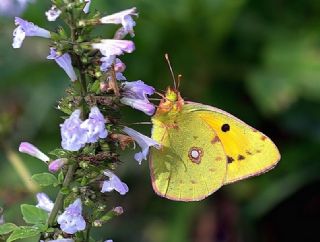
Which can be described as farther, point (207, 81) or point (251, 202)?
point (207, 81)

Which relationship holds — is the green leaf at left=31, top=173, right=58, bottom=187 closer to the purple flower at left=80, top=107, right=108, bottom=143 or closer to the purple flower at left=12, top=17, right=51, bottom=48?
the purple flower at left=80, top=107, right=108, bottom=143

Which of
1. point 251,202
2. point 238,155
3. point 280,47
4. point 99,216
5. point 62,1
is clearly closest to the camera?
point 62,1

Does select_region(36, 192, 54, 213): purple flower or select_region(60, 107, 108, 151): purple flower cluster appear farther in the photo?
select_region(36, 192, 54, 213): purple flower

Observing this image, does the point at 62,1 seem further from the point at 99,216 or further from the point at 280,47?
the point at 280,47

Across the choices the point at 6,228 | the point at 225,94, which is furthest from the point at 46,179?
the point at 225,94

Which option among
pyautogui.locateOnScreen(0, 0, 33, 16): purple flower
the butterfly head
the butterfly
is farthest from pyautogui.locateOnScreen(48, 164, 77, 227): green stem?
pyautogui.locateOnScreen(0, 0, 33, 16): purple flower

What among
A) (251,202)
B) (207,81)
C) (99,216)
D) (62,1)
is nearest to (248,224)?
(251,202)
